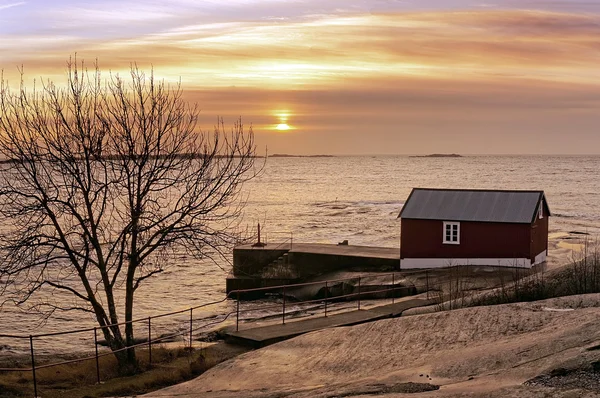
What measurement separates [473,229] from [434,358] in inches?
838

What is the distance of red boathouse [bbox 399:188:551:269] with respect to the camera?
3419cm

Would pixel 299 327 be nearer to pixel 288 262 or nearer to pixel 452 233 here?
pixel 452 233

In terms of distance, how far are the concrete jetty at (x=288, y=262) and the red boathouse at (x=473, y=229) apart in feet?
Result: 6.81

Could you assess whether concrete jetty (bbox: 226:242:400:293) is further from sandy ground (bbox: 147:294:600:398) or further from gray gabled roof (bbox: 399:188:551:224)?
sandy ground (bbox: 147:294:600:398)

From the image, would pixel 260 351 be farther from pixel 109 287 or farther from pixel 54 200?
pixel 54 200

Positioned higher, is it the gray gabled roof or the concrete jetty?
the gray gabled roof

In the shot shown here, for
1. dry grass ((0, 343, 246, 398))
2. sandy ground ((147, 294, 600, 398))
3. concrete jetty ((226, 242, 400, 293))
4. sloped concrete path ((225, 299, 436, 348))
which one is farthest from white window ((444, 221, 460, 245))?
dry grass ((0, 343, 246, 398))

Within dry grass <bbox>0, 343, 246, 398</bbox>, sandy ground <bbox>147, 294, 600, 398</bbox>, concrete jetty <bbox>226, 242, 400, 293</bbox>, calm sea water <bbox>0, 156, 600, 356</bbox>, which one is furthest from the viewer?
concrete jetty <bbox>226, 242, 400, 293</bbox>

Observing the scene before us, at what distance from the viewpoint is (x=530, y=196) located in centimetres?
3541

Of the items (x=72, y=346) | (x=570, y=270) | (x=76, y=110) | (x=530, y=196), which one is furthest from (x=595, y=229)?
(x=76, y=110)

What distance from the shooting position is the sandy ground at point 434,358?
10.9m

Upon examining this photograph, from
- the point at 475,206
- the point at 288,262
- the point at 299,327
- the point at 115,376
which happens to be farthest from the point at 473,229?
the point at 115,376

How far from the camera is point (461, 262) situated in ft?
115

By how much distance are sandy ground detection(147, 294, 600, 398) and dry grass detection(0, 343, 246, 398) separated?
948 millimetres
